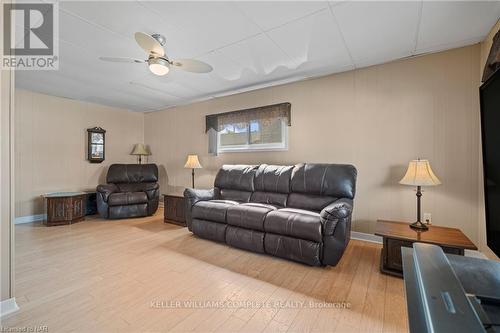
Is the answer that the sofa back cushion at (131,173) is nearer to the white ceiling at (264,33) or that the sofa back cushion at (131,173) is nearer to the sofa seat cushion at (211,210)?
the white ceiling at (264,33)

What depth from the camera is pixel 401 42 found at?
2424 millimetres

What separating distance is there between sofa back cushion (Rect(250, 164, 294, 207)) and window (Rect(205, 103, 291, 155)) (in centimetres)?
60

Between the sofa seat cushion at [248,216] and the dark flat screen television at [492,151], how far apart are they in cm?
190

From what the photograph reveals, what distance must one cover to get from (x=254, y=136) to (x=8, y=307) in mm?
3503

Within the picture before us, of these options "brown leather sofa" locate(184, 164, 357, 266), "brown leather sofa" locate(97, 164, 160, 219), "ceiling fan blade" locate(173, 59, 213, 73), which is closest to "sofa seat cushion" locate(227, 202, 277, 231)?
"brown leather sofa" locate(184, 164, 357, 266)

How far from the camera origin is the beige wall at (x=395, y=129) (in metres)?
2.49

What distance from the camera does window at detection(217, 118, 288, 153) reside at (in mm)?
3836

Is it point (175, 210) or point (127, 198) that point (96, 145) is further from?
point (175, 210)

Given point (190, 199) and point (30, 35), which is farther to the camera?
point (190, 199)

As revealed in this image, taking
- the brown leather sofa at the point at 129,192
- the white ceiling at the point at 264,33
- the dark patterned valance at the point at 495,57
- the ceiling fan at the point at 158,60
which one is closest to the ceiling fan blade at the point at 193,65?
the ceiling fan at the point at 158,60

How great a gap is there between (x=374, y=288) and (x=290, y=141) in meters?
2.32

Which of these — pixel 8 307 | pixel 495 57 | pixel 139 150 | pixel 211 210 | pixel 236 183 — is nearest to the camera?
pixel 8 307

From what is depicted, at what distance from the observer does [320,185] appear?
2.88 metres

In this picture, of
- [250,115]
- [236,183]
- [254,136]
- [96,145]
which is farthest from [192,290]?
[96,145]
